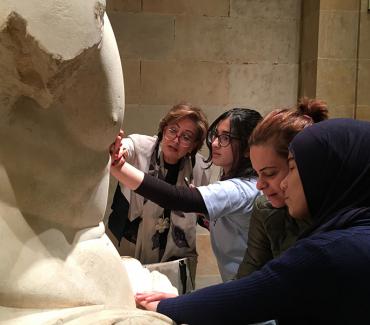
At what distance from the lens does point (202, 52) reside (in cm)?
311

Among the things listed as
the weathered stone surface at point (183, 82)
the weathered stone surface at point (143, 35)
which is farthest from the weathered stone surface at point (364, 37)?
the weathered stone surface at point (143, 35)

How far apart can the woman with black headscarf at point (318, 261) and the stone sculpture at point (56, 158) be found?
0.14m

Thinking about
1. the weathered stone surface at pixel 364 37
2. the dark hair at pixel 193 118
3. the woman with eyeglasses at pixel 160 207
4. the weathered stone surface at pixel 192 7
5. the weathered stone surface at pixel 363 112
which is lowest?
the woman with eyeglasses at pixel 160 207

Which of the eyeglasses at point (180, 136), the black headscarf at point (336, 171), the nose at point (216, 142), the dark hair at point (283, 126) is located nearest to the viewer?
the black headscarf at point (336, 171)

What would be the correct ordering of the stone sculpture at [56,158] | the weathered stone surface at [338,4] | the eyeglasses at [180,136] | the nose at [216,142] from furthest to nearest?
the weathered stone surface at [338,4]
the eyeglasses at [180,136]
the nose at [216,142]
the stone sculpture at [56,158]

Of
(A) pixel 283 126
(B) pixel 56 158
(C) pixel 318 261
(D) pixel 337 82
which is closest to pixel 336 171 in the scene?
(C) pixel 318 261

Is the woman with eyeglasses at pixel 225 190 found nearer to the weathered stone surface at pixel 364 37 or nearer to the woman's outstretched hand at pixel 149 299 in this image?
the woman's outstretched hand at pixel 149 299

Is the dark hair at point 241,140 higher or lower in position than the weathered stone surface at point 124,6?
lower

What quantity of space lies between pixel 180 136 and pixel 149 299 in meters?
0.97

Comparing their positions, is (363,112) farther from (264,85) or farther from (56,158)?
(56,158)

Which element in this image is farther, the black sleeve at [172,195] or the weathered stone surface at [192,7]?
the weathered stone surface at [192,7]

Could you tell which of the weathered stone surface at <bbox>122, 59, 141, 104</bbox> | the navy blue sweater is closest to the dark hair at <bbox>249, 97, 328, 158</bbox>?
the navy blue sweater

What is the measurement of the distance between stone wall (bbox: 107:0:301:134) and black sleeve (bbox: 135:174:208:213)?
58.1 inches

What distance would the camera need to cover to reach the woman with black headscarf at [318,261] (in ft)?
2.94
